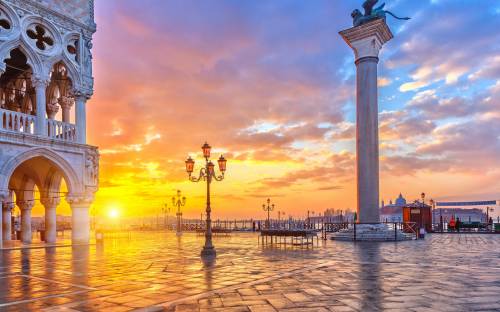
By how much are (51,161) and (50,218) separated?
5.44m

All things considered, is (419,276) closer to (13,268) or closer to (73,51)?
(13,268)

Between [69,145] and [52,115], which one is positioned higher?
[52,115]

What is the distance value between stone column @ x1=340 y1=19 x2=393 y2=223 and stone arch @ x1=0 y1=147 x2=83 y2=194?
647 inches

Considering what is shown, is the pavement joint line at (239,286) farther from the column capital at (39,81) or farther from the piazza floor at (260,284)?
the column capital at (39,81)

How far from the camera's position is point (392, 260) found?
13492mm

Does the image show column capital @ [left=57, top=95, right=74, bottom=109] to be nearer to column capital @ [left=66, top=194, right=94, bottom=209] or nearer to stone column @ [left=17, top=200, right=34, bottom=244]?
stone column @ [left=17, top=200, right=34, bottom=244]

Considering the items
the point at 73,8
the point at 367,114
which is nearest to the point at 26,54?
the point at 73,8

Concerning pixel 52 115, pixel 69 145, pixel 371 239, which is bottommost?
pixel 371 239

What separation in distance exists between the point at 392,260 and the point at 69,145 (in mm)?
19055

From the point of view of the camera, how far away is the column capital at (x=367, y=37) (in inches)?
888

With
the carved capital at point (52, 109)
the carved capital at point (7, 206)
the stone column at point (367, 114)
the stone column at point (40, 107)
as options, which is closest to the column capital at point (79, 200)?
the stone column at point (40, 107)

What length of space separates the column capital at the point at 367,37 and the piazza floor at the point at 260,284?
1257 cm

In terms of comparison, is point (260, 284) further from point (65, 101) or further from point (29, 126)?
point (65, 101)

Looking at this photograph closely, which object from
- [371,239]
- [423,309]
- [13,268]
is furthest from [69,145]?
[423,309]
